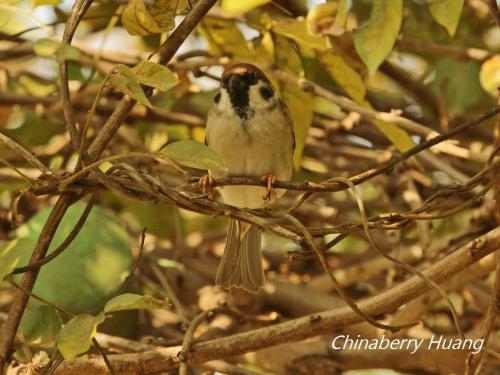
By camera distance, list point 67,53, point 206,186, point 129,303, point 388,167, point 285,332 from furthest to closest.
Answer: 1. point 206,186
2. point 285,332
3. point 388,167
4. point 129,303
5. point 67,53

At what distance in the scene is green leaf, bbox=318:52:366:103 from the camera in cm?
221

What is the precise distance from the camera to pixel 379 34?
188 cm

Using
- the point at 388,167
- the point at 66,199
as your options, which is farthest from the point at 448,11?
the point at 66,199

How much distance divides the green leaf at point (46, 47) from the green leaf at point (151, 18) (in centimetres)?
30

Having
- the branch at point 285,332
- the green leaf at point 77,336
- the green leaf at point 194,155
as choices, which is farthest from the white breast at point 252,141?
the green leaf at point 77,336

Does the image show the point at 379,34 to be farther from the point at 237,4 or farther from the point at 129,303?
the point at 129,303

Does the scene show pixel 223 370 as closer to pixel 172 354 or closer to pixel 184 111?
pixel 172 354

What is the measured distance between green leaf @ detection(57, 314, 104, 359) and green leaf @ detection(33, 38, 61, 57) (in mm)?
409

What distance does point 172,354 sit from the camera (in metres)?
1.83

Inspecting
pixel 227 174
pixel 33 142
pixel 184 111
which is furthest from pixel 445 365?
pixel 33 142

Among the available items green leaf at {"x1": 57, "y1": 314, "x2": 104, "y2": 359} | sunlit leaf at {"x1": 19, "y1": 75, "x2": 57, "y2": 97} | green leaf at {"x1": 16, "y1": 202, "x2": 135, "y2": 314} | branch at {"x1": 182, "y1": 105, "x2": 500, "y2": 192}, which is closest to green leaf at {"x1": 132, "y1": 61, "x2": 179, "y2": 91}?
branch at {"x1": 182, "y1": 105, "x2": 500, "y2": 192}

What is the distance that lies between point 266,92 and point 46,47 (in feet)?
3.79

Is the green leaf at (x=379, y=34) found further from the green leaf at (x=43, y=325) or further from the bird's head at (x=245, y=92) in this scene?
the green leaf at (x=43, y=325)

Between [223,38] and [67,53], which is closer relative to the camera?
[67,53]
